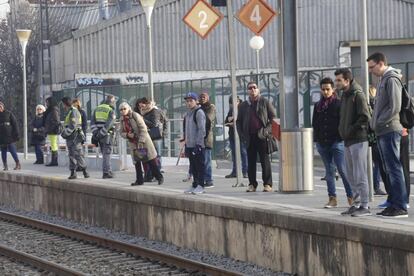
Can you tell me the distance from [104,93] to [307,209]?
21.7m

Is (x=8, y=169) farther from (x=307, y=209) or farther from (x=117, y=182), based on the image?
(x=307, y=209)

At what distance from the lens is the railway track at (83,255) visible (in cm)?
1348

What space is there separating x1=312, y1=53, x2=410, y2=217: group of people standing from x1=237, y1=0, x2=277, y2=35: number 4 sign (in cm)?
270

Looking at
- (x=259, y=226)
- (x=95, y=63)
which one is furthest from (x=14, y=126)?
(x=95, y=63)

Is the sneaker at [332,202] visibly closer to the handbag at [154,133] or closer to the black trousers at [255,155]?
the black trousers at [255,155]

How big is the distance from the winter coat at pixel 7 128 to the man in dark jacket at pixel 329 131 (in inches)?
523

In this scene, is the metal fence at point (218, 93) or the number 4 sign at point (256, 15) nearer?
the number 4 sign at point (256, 15)

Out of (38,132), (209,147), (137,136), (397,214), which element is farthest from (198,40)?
(397,214)

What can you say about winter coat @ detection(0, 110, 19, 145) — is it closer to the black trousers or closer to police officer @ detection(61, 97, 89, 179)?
police officer @ detection(61, 97, 89, 179)

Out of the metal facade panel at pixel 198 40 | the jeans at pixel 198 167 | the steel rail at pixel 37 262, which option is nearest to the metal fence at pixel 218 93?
the jeans at pixel 198 167

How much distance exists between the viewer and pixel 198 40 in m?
54.1

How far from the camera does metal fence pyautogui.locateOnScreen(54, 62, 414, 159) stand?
24641 millimetres

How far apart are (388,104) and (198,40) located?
141 ft

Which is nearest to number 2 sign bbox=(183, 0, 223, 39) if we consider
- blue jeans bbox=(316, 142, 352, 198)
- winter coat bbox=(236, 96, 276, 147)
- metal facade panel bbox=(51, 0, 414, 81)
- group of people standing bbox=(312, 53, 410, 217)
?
winter coat bbox=(236, 96, 276, 147)
